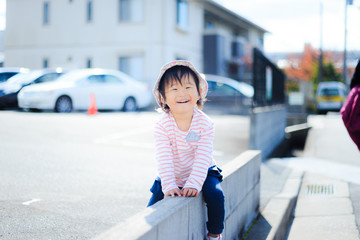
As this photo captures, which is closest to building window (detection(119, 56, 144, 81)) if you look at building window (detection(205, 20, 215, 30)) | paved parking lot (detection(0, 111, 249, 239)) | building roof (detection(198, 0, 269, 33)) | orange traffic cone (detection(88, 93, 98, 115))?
building roof (detection(198, 0, 269, 33))

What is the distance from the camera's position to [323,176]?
6867 mm

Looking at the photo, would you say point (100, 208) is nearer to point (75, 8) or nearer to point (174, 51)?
point (174, 51)

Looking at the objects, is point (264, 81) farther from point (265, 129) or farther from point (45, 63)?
point (45, 63)

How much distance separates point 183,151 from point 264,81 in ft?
22.4

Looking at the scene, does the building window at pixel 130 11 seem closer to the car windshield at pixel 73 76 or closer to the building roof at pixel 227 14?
the building roof at pixel 227 14

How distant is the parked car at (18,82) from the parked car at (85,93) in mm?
906

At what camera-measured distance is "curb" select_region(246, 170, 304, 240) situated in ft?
13.6

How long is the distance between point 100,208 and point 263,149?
16.1 ft

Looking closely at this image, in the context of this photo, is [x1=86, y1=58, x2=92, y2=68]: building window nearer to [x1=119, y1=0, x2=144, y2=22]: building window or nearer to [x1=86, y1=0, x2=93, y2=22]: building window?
[x1=86, y1=0, x2=93, y2=22]: building window

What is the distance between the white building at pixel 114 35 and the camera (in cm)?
2370

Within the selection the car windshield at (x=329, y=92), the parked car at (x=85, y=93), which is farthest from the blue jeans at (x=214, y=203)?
the car windshield at (x=329, y=92)

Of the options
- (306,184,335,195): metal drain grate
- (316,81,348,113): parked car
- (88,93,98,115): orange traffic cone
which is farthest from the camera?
(316,81,348,113): parked car

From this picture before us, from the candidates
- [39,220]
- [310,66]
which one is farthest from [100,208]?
[310,66]

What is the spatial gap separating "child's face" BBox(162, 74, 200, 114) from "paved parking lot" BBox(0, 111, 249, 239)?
3.93ft
